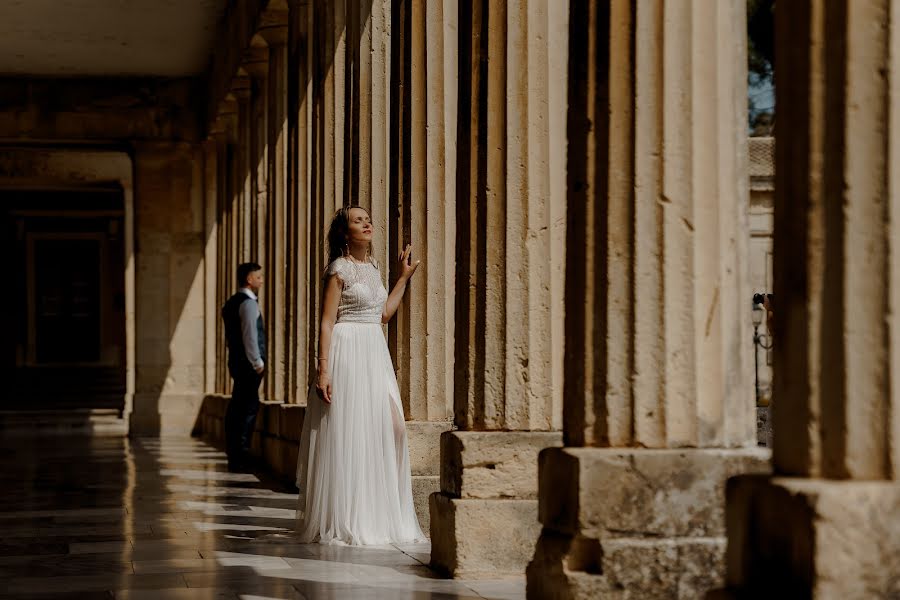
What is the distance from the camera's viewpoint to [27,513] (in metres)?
9.56

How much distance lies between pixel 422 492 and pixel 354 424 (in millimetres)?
756

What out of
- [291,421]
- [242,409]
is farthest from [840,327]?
[242,409]

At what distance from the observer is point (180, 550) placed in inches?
291

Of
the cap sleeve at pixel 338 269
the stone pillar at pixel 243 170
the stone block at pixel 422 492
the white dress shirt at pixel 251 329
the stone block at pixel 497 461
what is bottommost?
the stone block at pixel 422 492

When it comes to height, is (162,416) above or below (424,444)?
below

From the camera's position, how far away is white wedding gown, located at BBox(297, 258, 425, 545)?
24.5 ft

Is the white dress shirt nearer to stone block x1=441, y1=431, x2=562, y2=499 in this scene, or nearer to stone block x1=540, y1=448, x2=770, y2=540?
stone block x1=441, y1=431, x2=562, y2=499

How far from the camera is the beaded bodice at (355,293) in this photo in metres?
7.80

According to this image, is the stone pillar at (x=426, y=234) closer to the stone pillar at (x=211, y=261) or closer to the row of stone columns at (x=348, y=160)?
the row of stone columns at (x=348, y=160)

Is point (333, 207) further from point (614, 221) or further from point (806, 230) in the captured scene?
point (806, 230)

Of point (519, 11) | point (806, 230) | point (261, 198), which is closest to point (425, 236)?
point (519, 11)

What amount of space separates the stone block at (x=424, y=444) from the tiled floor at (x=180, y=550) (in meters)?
0.81

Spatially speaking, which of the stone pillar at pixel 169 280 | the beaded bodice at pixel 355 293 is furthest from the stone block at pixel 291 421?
the stone pillar at pixel 169 280

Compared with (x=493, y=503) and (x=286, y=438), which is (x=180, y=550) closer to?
(x=493, y=503)
